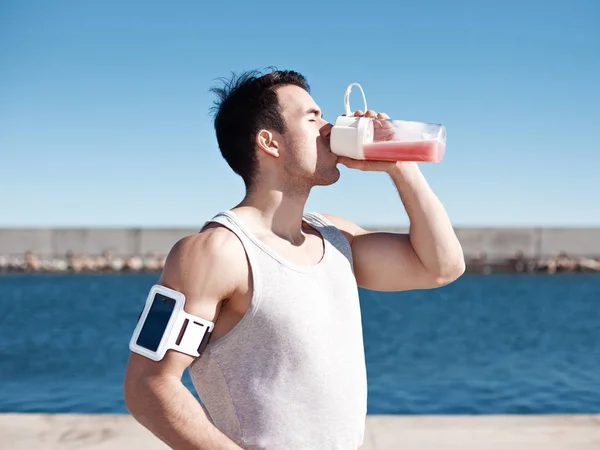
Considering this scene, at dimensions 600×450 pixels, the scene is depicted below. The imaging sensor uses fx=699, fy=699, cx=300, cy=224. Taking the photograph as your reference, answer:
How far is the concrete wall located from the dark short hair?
117 ft

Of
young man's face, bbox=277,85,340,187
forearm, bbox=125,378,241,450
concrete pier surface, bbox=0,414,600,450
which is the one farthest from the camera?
concrete pier surface, bbox=0,414,600,450

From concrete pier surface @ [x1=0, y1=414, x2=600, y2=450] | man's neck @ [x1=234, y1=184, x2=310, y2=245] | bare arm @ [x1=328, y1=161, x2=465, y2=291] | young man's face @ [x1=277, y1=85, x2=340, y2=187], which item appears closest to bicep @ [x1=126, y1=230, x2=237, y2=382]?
man's neck @ [x1=234, y1=184, x2=310, y2=245]

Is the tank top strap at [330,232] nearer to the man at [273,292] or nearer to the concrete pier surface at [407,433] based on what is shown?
the man at [273,292]

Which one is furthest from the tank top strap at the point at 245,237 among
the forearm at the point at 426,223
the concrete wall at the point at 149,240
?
the concrete wall at the point at 149,240

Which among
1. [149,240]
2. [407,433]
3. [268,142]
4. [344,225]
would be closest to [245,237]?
[268,142]

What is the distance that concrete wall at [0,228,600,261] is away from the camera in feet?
124

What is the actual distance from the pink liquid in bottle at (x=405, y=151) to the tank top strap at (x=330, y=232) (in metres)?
0.25

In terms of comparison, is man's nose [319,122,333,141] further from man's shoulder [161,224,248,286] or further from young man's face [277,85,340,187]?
man's shoulder [161,224,248,286]

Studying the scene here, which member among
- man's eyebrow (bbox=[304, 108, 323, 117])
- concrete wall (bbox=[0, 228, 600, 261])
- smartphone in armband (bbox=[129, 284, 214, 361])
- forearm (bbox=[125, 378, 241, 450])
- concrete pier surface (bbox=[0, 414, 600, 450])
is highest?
man's eyebrow (bbox=[304, 108, 323, 117])

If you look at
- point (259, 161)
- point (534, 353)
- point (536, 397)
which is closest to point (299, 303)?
point (259, 161)

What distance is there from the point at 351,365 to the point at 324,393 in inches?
4.8

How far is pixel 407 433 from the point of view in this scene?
147 inches

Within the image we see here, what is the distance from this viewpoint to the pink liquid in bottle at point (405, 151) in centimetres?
194

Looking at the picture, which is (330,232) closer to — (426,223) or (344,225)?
(344,225)
